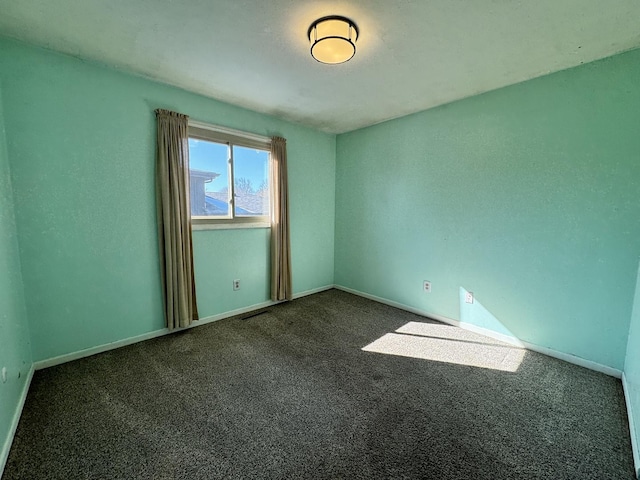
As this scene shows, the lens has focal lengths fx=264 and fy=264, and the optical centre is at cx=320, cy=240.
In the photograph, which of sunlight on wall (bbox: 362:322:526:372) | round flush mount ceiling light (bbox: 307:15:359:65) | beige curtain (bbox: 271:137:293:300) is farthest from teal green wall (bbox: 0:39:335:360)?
sunlight on wall (bbox: 362:322:526:372)

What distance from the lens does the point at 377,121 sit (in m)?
3.52

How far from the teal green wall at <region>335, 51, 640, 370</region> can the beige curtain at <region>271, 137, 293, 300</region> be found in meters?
1.30

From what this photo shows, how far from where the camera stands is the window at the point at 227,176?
288 cm

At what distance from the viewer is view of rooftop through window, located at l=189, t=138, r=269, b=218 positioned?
2.89 meters

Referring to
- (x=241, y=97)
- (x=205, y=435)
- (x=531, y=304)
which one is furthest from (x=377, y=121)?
(x=205, y=435)

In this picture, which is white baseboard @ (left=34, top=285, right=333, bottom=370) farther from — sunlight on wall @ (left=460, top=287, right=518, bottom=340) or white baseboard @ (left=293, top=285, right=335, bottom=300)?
sunlight on wall @ (left=460, top=287, right=518, bottom=340)

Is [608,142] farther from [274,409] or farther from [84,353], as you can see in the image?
[84,353]

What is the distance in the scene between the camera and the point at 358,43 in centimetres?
189

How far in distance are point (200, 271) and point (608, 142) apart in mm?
3824

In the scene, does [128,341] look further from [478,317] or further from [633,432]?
[633,432]

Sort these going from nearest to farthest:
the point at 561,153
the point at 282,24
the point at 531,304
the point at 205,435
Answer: the point at 205,435
the point at 282,24
the point at 561,153
the point at 531,304

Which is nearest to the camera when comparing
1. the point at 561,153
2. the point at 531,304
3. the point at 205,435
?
the point at 205,435

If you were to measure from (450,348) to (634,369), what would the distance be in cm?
114

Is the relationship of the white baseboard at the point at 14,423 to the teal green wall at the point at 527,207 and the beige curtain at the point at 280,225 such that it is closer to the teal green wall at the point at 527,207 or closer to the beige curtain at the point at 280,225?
the beige curtain at the point at 280,225
